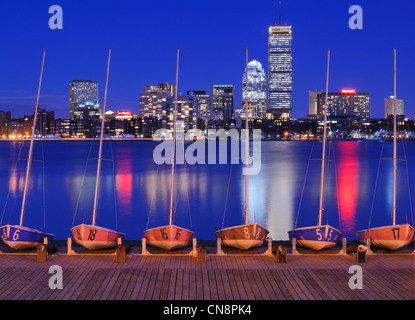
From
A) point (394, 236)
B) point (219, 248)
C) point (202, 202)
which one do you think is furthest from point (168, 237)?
point (202, 202)

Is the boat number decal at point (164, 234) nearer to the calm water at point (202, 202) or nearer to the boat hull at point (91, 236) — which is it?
the boat hull at point (91, 236)

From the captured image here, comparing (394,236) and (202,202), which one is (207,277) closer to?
(394,236)

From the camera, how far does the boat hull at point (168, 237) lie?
690 inches

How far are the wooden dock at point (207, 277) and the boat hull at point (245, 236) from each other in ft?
1.47

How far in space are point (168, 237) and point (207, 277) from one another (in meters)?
3.27

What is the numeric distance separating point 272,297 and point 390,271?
14.9ft

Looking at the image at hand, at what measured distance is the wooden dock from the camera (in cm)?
1320

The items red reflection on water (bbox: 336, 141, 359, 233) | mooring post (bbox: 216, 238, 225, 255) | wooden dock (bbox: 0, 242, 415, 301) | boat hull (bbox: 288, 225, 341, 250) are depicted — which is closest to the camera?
wooden dock (bbox: 0, 242, 415, 301)

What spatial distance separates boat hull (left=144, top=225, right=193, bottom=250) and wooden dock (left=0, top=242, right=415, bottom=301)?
534 millimetres

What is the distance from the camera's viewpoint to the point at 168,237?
17531 millimetres

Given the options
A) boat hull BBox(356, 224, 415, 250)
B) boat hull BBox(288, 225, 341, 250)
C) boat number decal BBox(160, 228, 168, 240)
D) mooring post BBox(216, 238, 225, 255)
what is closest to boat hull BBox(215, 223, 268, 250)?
mooring post BBox(216, 238, 225, 255)

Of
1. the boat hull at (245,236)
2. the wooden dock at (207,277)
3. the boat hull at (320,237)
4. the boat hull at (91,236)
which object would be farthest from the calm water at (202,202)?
the boat hull at (91,236)

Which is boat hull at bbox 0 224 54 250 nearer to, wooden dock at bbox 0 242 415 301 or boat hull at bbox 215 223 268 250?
wooden dock at bbox 0 242 415 301
